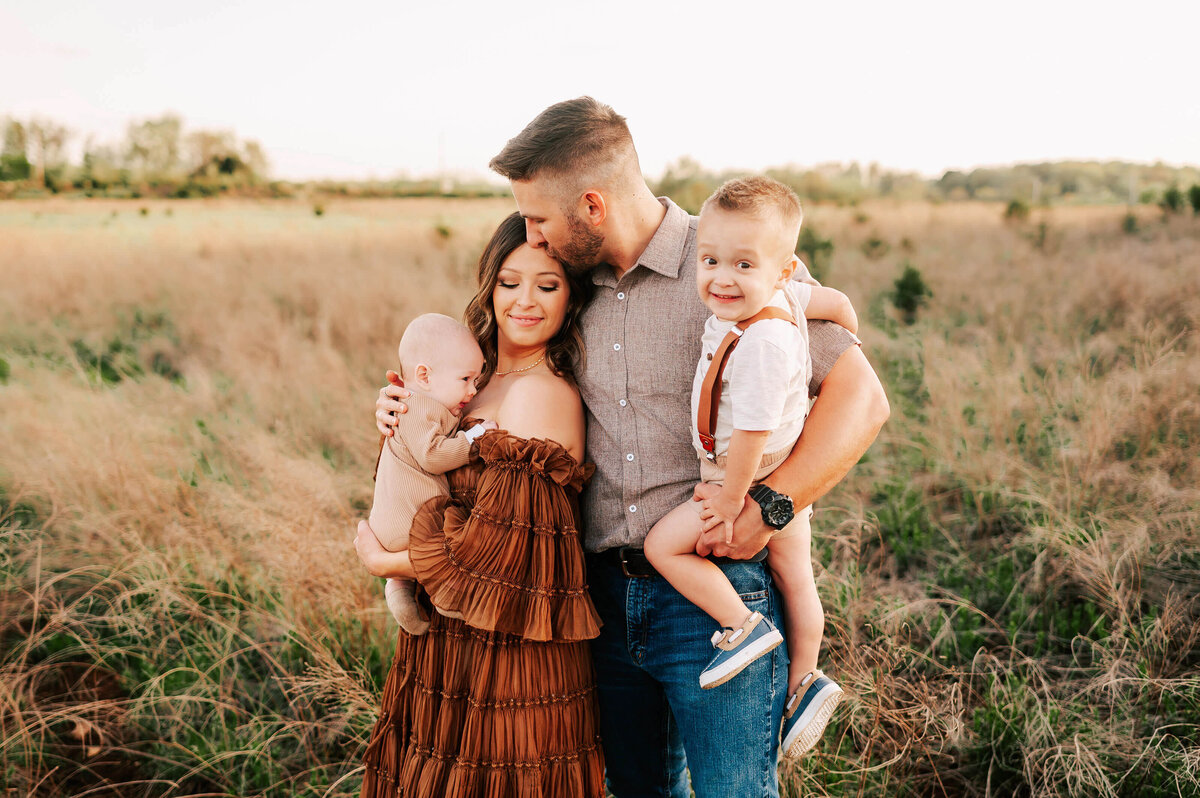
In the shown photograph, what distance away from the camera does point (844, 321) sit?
2025mm

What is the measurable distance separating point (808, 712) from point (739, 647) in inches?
13.0

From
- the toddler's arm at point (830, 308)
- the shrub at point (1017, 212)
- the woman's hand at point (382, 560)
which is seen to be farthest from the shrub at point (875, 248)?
the woman's hand at point (382, 560)

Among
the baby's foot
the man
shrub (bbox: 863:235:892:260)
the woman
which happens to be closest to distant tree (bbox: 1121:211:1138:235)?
shrub (bbox: 863:235:892:260)

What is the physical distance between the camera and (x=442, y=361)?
85.0 inches

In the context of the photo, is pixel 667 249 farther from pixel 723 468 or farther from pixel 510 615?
pixel 510 615

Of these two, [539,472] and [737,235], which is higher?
[737,235]

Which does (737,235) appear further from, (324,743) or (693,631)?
(324,743)

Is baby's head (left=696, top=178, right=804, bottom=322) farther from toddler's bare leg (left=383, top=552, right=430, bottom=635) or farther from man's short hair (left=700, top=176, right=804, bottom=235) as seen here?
toddler's bare leg (left=383, top=552, right=430, bottom=635)

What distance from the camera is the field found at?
2926 millimetres

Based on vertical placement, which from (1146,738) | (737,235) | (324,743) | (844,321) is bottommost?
(324,743)

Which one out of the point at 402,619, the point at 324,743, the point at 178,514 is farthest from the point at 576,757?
the point at 178,514

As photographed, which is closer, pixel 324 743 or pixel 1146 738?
pixel 1146 738

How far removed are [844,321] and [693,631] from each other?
0.93 metres

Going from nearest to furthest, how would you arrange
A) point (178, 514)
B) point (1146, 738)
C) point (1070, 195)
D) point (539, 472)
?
point (539, 472), point (1146, 738), point (178, 514), point (1070, 195)
